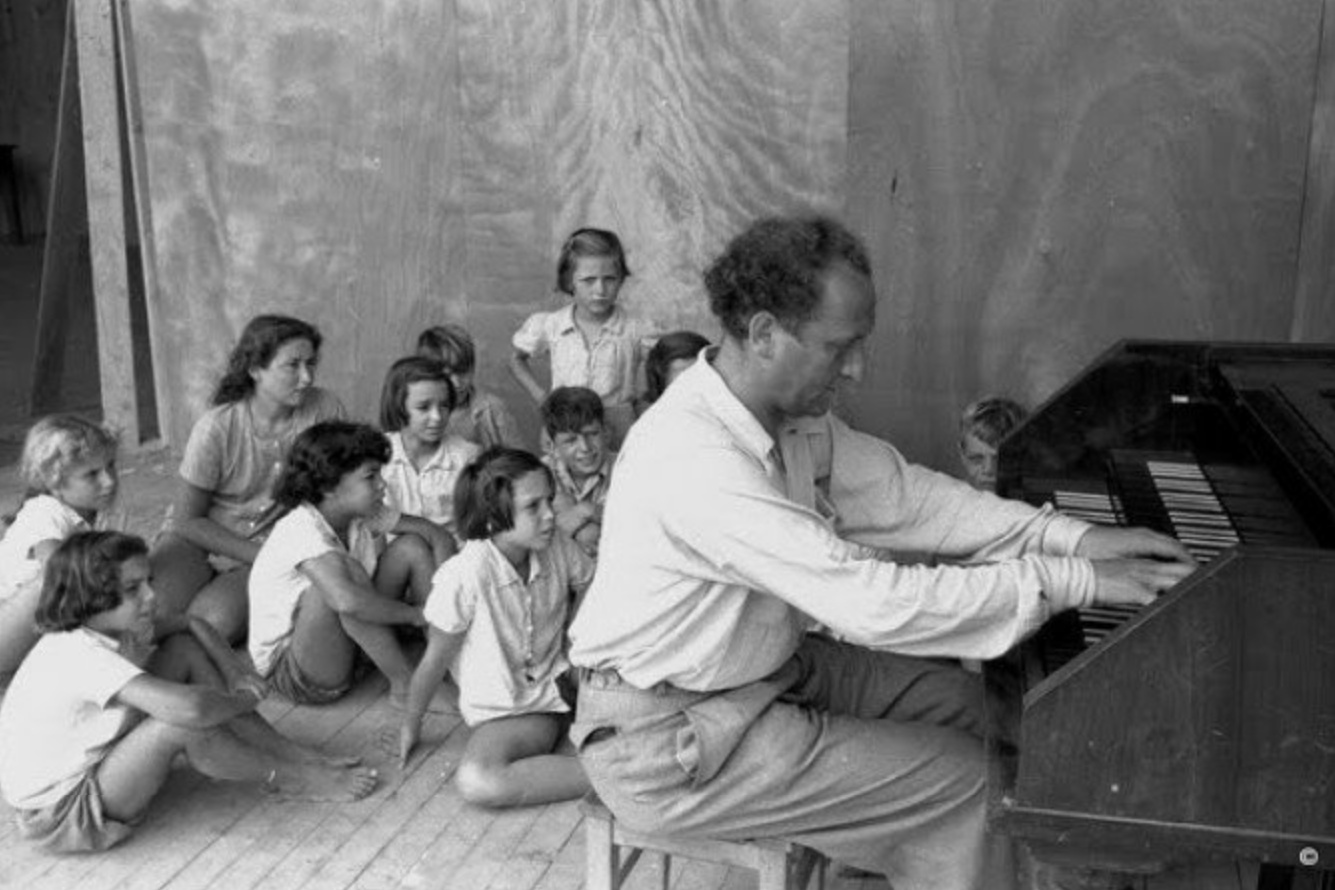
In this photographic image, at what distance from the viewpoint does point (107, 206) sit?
6.85 m

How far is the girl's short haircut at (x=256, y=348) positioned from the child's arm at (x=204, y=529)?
1.04 ft

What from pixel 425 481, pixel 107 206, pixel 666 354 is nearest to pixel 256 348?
pixel 425 481

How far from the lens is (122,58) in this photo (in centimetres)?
666

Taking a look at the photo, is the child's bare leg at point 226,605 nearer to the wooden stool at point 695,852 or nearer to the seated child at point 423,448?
the seated child at point 423,448

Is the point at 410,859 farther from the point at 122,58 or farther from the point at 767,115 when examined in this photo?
the point at 122,58

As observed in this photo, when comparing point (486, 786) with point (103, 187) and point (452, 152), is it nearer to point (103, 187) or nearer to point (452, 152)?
point (452, 152)

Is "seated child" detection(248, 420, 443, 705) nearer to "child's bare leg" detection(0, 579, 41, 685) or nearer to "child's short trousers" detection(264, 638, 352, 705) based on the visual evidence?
"child's short trousers" detection(264, 638, 352, 705)

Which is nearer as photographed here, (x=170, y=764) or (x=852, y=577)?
(x=852, y=577)

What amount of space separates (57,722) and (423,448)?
5.47 feet

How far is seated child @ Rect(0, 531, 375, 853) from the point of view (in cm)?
353

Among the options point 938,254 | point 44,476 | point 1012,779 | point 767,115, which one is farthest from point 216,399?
point 1012,779

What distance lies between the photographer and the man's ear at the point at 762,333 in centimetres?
259

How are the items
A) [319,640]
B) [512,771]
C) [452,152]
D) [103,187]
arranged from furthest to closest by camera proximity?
[103,187] → [452,152] → [319,640] → [512,771]

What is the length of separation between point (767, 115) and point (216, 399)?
221cm
